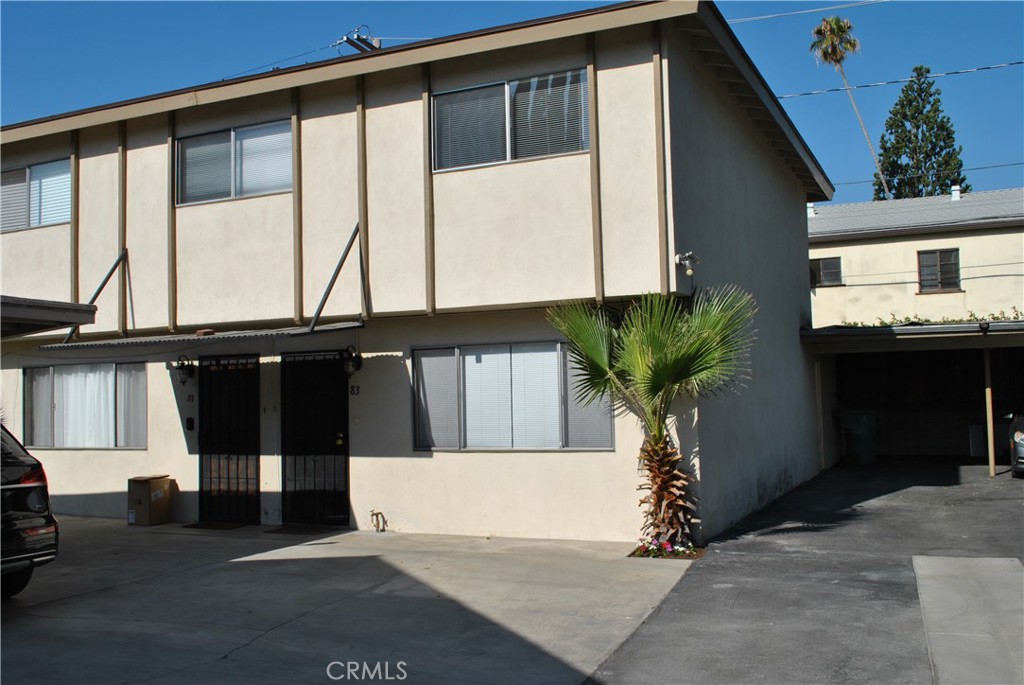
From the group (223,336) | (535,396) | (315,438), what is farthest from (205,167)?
(535,396)

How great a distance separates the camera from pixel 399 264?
39.0 feet

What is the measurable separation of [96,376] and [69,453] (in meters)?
1.39

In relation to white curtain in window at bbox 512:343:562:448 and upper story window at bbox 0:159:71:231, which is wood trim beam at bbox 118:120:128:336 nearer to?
upper story window at bbox 0:159:71:231

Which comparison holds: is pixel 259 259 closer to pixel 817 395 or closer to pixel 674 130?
pixel 674 130

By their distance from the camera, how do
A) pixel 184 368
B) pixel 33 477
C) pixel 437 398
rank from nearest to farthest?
pixel 33 477, pixel 437 398, pixel 184 368

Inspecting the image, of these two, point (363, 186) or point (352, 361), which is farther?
point (352, 361)

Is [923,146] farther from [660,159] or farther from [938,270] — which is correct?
[660,159]

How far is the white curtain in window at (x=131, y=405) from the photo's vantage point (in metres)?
14.5

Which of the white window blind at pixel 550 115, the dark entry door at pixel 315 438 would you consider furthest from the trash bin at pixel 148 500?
the white window blind at pixel 550 115

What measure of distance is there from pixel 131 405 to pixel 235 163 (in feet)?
14.6

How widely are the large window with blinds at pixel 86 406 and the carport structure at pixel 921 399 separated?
13807mm

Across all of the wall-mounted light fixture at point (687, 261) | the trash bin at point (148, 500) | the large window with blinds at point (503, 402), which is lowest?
the trash bin at point (148, 500)

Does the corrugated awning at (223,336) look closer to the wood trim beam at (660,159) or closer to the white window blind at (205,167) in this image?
the white window blind at (205,167)

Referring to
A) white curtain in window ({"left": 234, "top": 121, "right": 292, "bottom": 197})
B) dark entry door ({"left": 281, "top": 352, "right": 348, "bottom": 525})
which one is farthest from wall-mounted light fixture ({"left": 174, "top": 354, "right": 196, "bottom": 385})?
white curtain in window ({"left": 234, "top": 121, "right": 292, "bottom": 197})
